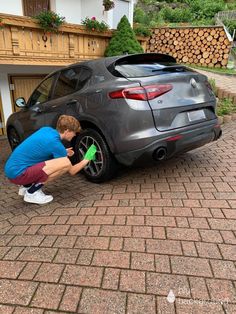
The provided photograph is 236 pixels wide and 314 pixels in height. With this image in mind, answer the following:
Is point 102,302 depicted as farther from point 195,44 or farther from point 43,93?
point 195,44

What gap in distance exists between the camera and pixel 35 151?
119 inches

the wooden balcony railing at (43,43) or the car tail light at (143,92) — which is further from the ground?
the wooden balcony railing at (43,43)

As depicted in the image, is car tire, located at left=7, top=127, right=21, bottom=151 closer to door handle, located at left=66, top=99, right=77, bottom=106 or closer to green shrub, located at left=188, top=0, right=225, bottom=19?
door handle, located at left=66, top=99, right=77, bottom=106

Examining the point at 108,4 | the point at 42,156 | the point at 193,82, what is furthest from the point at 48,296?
A: the point at 108,4

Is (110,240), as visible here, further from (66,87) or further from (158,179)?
(66,87)

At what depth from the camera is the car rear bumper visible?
120 inches

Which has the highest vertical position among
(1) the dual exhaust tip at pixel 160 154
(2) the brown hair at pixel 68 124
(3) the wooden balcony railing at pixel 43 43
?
(3) the wooden balcony railing at pixel 43 43

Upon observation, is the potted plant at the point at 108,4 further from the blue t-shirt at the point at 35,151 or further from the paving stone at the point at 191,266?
the paving stone at the point at 191,266

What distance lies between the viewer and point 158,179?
365 cm

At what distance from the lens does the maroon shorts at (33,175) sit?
9.88 feet

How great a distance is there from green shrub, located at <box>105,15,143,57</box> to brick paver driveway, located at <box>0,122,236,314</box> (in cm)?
572

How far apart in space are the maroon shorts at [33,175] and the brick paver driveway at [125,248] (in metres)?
0.34

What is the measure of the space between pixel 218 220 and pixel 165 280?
96cm

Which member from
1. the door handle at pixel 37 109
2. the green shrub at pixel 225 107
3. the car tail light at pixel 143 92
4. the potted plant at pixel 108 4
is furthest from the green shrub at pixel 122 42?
the car tail light at pixel 143 92
